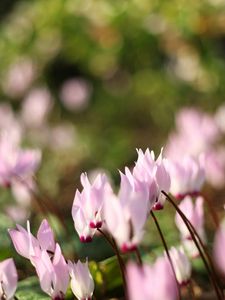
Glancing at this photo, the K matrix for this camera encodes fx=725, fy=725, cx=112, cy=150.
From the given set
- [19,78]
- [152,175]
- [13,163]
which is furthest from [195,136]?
[19,78]

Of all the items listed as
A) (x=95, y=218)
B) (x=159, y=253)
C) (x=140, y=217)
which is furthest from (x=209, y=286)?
(x=140, y=217)

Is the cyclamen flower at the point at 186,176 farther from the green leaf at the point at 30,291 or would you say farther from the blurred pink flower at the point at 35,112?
the blurred pink flower at the point at 35,112

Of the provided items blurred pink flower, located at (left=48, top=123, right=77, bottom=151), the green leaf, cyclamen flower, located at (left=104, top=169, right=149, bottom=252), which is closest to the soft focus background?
blurred pink flower, located at (left=48, top=123, right=77, bottom=151)

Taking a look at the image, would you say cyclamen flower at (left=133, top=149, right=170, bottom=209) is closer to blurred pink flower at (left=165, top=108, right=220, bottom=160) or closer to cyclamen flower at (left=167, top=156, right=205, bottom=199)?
cyclamen flower at (left=167, top=156, right=205, bottom=199)

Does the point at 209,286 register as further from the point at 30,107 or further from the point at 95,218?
the point at 30,107

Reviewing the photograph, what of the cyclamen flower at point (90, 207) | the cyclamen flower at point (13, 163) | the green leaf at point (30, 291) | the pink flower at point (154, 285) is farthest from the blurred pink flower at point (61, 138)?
the pink flower at point (154, 285)

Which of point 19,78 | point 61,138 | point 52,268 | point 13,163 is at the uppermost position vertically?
point 19,78

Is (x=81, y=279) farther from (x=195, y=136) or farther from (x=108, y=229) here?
(x=195, y=136)
